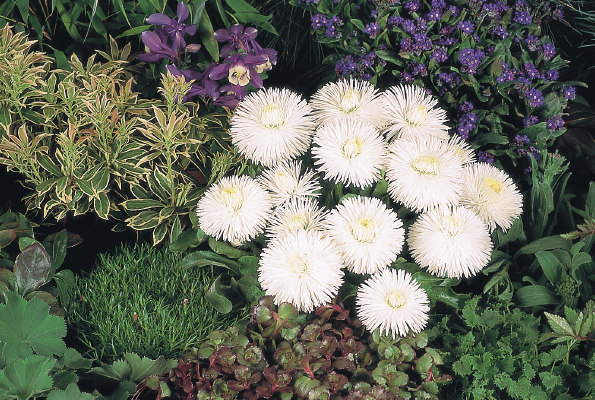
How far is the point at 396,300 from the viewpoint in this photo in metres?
1.09

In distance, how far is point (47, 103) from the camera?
1.58m

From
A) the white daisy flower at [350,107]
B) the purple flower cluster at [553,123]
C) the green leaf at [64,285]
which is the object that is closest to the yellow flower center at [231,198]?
the white daisy flower at [350,107]

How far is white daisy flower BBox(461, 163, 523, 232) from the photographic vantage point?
130 cm

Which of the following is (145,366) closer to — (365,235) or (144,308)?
(144,308)

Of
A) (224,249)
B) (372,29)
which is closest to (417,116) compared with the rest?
(372,29)

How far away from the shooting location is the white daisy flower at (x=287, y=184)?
1253 millimetres

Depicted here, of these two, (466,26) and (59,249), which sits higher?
(466,26)

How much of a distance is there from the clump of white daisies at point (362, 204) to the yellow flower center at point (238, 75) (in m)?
0.40

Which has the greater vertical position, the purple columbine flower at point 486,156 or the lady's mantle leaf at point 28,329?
the purple columbine flower at point 486,156

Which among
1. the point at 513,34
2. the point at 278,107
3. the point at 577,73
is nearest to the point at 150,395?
the point at 278,107

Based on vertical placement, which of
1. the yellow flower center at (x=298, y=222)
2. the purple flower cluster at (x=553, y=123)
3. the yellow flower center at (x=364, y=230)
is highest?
the purple flower cluster at (x=553, y=123)

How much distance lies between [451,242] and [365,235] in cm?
21

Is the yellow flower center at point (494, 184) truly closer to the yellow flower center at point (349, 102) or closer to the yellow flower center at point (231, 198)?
the yellow flower center at point (349, 102)

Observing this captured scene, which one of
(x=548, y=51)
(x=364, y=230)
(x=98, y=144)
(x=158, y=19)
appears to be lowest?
(x=98, y=144)
